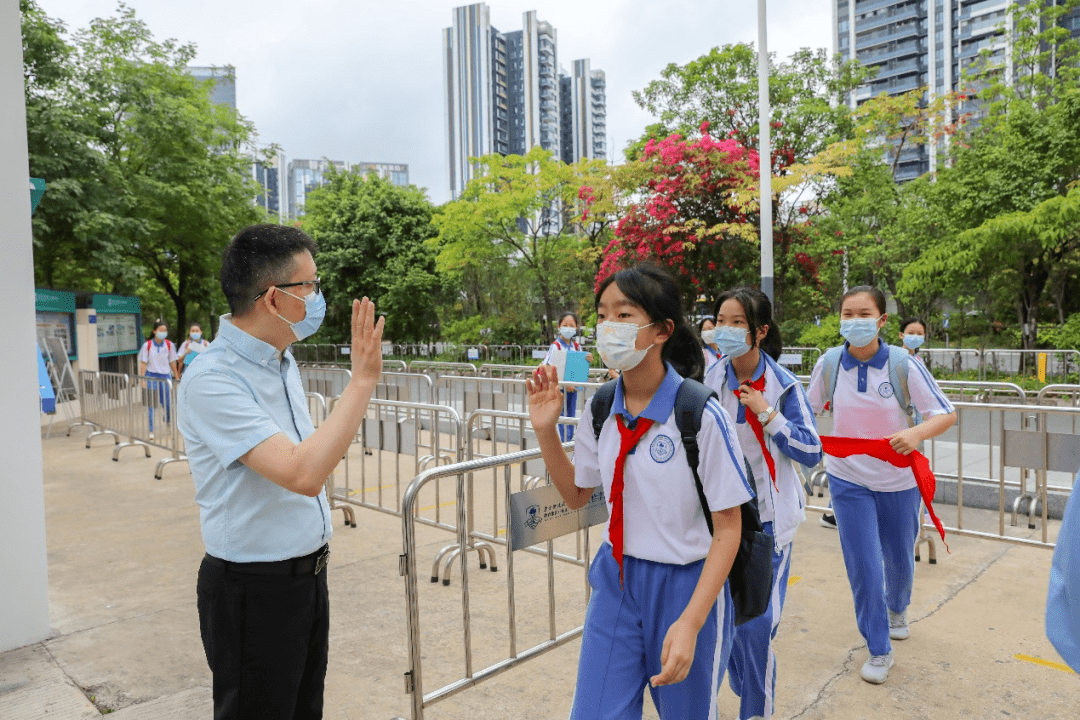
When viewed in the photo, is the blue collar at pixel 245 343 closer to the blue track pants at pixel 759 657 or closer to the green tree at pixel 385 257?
the blue track pants at pixel 759 657

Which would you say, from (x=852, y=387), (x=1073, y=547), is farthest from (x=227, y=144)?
(x=1073, y=547)

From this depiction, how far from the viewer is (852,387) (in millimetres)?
4090

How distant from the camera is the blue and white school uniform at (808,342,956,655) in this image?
3.80 m

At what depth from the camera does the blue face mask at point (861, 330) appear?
13.3ft

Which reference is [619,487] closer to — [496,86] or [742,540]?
[742,540]

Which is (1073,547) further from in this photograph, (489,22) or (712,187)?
(489,22)

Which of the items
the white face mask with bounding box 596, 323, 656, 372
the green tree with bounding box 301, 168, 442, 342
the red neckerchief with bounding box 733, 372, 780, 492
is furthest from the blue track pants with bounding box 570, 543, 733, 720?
the green tree with bounding box 301, 168, 442, 342

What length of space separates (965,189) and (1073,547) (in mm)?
19364

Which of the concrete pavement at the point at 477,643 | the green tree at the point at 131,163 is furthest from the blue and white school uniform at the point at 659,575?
the green tree at the point at 131,163

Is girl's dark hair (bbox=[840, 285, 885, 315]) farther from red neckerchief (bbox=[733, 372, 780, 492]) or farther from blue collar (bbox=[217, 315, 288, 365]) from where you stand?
blue collar (bbox=[217, 315, 288, 365])

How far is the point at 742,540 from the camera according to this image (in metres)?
2.20

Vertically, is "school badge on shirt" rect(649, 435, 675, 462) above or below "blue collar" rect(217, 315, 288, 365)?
below

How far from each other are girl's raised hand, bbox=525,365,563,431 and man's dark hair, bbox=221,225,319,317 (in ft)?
2.57

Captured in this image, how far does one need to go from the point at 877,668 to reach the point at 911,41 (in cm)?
8310
